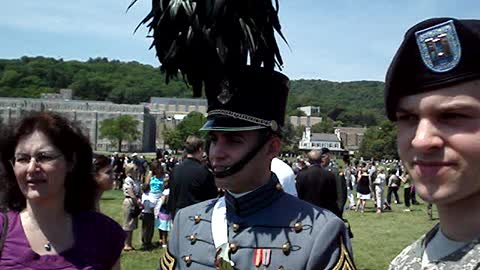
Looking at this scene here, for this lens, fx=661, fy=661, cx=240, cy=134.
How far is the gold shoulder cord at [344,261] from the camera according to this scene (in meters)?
2.72

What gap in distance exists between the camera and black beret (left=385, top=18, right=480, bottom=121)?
163 centimetres

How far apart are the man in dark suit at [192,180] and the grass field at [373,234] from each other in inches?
86.5

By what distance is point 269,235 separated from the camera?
116 inches

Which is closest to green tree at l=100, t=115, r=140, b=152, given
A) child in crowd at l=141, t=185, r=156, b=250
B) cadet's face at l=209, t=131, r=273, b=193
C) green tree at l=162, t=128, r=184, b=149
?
green tree at l=162, t=128, r=184, b=149

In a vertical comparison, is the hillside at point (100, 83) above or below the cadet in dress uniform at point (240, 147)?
above

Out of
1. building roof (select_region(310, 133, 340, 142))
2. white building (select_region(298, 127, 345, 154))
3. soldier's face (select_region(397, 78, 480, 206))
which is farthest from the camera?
building roof (select_region(310, 133, 340, 142))

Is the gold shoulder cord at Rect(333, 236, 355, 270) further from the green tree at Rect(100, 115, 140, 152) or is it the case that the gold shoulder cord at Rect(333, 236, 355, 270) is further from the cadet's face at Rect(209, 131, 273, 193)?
the green tree at Rect(100, 115, 140, 152)

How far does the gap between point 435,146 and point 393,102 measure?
0.78 feet

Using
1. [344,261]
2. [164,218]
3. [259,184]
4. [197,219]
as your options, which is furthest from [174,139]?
[344,261]

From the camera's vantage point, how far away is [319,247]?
2.80 m

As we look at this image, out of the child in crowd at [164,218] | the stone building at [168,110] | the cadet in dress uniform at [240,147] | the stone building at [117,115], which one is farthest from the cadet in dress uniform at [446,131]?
Answer: the stone building at [168,110]

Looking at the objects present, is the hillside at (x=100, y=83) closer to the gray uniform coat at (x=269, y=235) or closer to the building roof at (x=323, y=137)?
the building roof at (x=323, y=137)

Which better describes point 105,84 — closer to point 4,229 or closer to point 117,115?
point 117,115

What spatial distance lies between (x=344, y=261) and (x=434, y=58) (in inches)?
50.3
